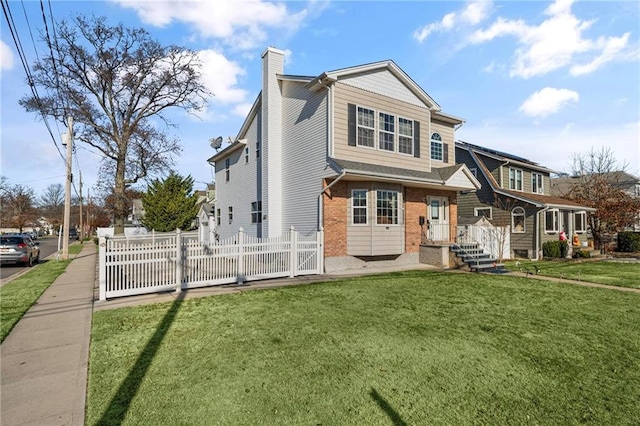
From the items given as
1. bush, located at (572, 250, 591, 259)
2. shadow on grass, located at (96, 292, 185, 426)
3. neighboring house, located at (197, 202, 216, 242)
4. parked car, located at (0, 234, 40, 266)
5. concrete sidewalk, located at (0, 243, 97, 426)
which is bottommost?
bush, located at (572, 250, 591, 259)

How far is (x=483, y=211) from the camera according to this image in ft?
73.9

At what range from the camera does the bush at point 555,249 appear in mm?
20125

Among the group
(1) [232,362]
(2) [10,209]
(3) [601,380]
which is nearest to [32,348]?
(1) [232,362]

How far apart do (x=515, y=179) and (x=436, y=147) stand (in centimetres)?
916

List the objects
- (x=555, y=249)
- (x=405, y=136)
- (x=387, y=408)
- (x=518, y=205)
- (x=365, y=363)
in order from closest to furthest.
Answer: (x=387, y=408), (x=365, y=363), (x=405, y=136), (x=555, y=249), (x=518, y=205)

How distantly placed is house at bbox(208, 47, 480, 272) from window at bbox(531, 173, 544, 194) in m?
10.7

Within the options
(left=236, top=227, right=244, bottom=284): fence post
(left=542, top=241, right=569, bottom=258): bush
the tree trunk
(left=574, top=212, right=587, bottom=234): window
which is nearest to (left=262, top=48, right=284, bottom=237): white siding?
(left=236, top=227, right=244, bottom=284): fence post

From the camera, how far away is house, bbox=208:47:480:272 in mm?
13094

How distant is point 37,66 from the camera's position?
2422 cm

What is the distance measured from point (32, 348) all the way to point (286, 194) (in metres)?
10.9

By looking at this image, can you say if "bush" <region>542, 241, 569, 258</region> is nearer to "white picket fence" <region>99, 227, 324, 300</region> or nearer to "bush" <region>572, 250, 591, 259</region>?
"bush" <region>572, 250, 591, 259</region>

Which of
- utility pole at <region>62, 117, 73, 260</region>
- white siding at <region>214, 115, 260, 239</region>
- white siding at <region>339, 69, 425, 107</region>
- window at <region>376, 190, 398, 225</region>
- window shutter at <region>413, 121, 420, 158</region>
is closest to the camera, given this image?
white siding at <region>339, 69, 425, 107</region>

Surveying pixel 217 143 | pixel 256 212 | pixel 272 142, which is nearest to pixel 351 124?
pixel 272 142

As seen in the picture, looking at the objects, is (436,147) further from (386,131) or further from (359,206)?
(359,206)
